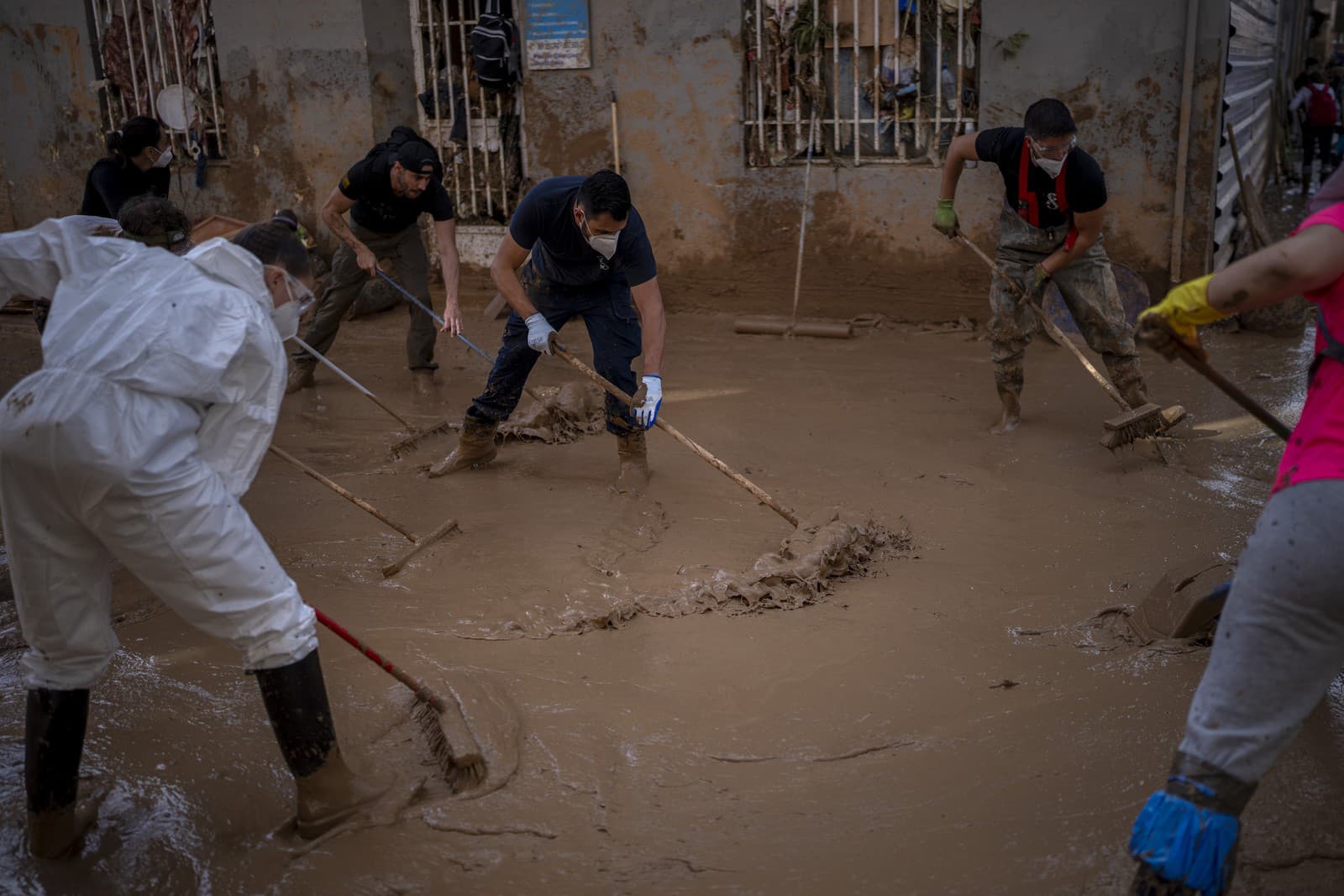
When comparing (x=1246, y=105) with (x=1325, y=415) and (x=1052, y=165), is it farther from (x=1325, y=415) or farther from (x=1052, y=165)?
(x=1325, y=415)

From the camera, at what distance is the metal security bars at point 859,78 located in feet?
25.0

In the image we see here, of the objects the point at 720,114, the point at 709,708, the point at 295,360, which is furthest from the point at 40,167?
the point at 709,708

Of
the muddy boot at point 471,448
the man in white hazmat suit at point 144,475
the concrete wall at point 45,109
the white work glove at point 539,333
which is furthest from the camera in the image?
the concrete wall at point 45,109

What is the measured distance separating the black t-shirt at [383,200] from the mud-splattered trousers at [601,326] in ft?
4.62

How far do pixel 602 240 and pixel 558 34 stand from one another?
4.29 metres

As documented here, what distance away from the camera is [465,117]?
8.96 meters

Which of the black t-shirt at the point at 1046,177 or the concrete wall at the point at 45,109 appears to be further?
the concrete wall at the point at 45,109

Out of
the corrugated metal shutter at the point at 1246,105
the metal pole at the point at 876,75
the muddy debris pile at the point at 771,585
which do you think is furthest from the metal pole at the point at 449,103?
the muddy debris pile at the point at 771,585

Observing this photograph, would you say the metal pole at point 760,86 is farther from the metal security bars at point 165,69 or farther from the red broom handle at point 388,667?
the red broom handle at point 388,667

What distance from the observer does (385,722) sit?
333 centimetres

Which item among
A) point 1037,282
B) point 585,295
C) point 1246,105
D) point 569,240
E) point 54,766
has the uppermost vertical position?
point 1246,105

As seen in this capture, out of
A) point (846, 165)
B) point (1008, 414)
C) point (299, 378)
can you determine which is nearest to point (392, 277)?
point (299, 378)

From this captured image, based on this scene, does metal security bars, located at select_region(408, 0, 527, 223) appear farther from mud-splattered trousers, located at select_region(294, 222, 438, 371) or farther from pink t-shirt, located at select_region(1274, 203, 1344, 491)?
pink t-shirt, located at select_region(1274, 203, 1344, 491)

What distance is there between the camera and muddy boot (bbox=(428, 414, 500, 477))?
17.9ft
